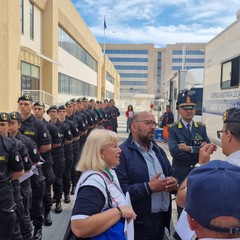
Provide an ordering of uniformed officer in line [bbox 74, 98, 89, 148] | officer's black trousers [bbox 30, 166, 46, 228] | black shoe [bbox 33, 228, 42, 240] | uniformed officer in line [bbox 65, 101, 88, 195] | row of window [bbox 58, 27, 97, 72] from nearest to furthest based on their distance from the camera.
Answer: black shoe [bbox 33, 228, 42, 240]
officer's black trousers [bbox 30, 166, 46, 228]
uniformed officer in line [bbox 65, 101, 88, 195]
uniformed officer in line [bbox 74, 98, 89, 148]
row of window [bbox 58, 27, 97, 72]

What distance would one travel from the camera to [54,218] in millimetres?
4910

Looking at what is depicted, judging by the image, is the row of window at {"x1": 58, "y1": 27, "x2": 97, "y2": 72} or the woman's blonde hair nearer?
the woman's blonde hair

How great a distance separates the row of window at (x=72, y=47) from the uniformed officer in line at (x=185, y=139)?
21.1m

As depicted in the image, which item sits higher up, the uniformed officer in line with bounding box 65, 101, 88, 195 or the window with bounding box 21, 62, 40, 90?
the window with bounding box 21, 62, 40, 90

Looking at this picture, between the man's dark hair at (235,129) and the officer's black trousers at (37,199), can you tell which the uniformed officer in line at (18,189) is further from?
the man's dark hair at (235,129)

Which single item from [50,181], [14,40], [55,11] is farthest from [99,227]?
[55,11]

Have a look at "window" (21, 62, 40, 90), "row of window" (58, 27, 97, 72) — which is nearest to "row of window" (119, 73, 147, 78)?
"row of window" (58, 27, 97, 72)

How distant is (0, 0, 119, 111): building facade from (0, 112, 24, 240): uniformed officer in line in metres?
11.7

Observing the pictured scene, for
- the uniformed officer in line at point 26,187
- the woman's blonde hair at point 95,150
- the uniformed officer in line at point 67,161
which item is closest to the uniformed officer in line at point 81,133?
the uniformed officer in line at point 67,161

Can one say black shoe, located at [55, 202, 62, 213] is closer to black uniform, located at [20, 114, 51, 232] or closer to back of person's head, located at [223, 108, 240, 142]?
black uniform, located at [20, 114, 51, 232]

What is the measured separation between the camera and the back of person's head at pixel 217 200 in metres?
0.96

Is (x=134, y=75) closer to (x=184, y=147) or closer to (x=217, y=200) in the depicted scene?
(x=184, y=147)

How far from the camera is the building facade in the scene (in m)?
14.5

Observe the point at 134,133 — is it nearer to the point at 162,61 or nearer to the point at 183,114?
the point at 183,114
